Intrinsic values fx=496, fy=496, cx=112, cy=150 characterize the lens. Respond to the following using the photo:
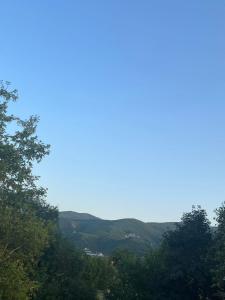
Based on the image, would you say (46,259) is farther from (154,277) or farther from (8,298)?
(8,298)

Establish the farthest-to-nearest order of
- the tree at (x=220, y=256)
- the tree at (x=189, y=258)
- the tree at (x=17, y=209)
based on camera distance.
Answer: the tree at (x=189, y=258)
the tree at (x=220, y=256)
the tree at (x=17, y=209)

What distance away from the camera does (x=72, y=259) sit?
5991cm

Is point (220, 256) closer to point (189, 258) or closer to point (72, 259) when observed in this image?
point (189, 258)

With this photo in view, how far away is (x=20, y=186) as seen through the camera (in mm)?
30078

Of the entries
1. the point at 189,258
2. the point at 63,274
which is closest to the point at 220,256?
the point at 189,258

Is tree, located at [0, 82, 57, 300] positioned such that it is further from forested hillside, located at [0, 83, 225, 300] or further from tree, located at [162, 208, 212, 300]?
tree, located at [162, 208, 212, 300]

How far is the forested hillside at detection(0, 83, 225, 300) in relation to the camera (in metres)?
29.9

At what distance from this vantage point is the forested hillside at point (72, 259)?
29.9 metres

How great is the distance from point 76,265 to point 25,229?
31.2m

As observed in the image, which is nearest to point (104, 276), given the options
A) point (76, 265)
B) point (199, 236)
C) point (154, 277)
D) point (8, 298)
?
point (76, 265)

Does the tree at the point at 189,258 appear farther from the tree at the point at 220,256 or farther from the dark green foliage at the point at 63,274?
the dark green foliage at the point at 63,274

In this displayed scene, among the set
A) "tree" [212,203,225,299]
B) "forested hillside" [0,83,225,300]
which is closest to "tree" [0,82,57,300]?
"forested hillside" [0,83,225,300]

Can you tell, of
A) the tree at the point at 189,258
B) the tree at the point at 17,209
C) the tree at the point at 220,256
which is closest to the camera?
the tree at the point at 17,209

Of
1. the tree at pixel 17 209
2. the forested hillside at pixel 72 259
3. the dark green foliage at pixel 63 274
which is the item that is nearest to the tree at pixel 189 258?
the forested hillside at pixel 72 259
